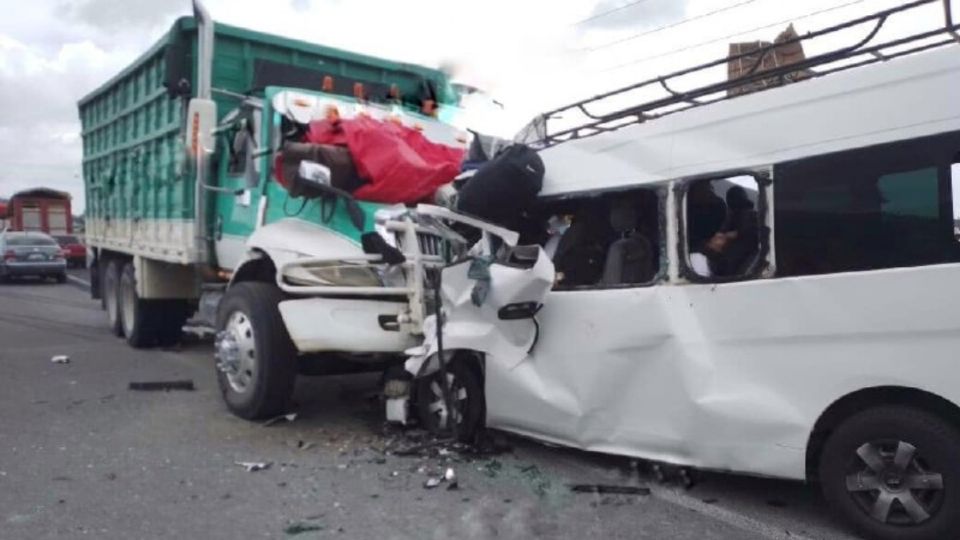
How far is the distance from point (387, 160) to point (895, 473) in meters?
3.81

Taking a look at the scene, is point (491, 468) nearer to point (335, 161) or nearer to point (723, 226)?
point (723, 226)

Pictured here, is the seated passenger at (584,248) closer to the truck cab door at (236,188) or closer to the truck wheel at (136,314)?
the truck cab door at (236,188)

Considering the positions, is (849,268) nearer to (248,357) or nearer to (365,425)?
(365,425)

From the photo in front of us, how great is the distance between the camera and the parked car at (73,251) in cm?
2923

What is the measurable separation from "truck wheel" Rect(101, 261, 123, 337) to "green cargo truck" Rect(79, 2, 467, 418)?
4 cm

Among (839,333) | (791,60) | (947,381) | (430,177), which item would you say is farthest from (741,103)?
(430,177)

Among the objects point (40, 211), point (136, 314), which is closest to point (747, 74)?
point (136, 314)

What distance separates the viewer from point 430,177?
6266 millimetres

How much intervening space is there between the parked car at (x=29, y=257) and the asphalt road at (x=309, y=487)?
61.0ft

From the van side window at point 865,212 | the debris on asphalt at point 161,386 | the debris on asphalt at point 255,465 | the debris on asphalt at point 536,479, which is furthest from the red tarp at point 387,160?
the debris on asphalt at point 161,386

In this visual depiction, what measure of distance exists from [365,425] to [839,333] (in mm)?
3707

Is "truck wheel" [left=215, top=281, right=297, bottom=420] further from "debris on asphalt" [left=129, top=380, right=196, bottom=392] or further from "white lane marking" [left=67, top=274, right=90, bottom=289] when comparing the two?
"white lane marking" [left=67, top=274, right=90, bottom=289]

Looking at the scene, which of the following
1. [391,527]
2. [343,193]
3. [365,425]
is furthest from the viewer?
[365,425]

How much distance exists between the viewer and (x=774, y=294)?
4.12 metres
